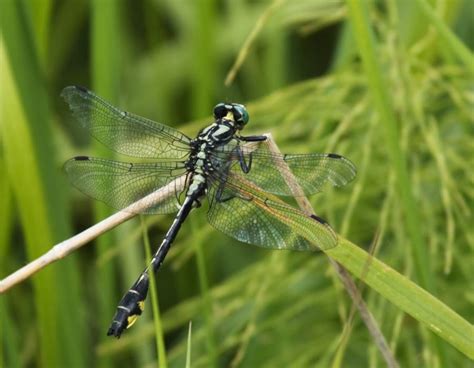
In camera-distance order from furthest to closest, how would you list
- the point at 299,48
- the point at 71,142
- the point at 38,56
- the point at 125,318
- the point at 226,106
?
the point at 299,48
the point at 71,142
the point at 38,56
the point at 226,106
the point at 125,318

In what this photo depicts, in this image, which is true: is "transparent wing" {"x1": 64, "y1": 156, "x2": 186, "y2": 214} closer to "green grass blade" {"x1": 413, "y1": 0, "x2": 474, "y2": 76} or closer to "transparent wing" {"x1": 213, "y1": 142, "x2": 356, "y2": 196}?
"transparent wing" {"x1": 213, "y1": 142, "x2": 356, "y2": 196}

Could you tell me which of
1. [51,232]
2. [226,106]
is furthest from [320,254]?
[51,232]

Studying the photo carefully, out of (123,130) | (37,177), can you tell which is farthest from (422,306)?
(37,177)

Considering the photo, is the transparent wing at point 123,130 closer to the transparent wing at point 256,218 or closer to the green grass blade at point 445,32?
the transparent wing at point 256,218

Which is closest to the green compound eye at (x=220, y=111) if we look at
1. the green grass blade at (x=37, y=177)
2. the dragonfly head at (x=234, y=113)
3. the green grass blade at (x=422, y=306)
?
the dragonfly head at (x=234, y=113)

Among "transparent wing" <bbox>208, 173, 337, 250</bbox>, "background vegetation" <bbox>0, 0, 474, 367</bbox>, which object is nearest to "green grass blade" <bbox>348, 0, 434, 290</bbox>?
"background vegetation" <bbox>0, 0, 474, 367</bbox>

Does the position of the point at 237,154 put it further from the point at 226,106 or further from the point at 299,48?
the point at 299,48
